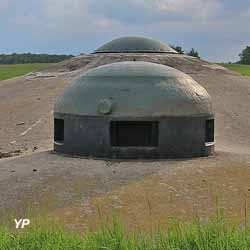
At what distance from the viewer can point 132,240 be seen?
546cm

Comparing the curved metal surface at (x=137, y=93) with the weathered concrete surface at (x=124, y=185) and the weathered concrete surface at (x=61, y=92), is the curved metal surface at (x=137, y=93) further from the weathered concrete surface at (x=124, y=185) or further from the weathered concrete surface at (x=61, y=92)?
the weathered concrete surface at (x=61, y=92)

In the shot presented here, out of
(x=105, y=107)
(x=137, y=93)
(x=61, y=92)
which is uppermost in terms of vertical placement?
(x=137, y=93)

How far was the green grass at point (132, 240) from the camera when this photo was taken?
540 centimetres

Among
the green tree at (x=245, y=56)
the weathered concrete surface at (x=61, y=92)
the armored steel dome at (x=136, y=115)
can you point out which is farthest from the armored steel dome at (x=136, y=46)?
the green tree at (x=245, y=56)

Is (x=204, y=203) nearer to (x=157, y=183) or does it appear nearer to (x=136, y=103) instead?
(x=157, y=183)

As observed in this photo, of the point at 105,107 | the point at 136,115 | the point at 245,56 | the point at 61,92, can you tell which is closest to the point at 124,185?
the point at 136,115

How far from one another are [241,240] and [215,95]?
17217 mm

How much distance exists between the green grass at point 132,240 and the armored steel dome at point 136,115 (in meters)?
5.92

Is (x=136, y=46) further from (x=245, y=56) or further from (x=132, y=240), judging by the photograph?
(x=245, y=56)

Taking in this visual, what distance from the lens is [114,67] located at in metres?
12.5

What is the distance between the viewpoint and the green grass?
540 centimetres

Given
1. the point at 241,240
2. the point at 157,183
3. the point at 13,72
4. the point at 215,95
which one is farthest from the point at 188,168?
the point at 13,72

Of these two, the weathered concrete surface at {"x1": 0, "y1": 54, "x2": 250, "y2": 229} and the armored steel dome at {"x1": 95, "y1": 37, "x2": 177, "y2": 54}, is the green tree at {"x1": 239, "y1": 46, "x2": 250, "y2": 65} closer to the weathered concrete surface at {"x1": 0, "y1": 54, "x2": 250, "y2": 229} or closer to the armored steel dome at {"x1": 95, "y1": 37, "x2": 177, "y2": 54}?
the armored steel dome at {"x1": 95, "y1": 37, "x2": 177, "y2": 54}

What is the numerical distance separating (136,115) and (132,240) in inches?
247
